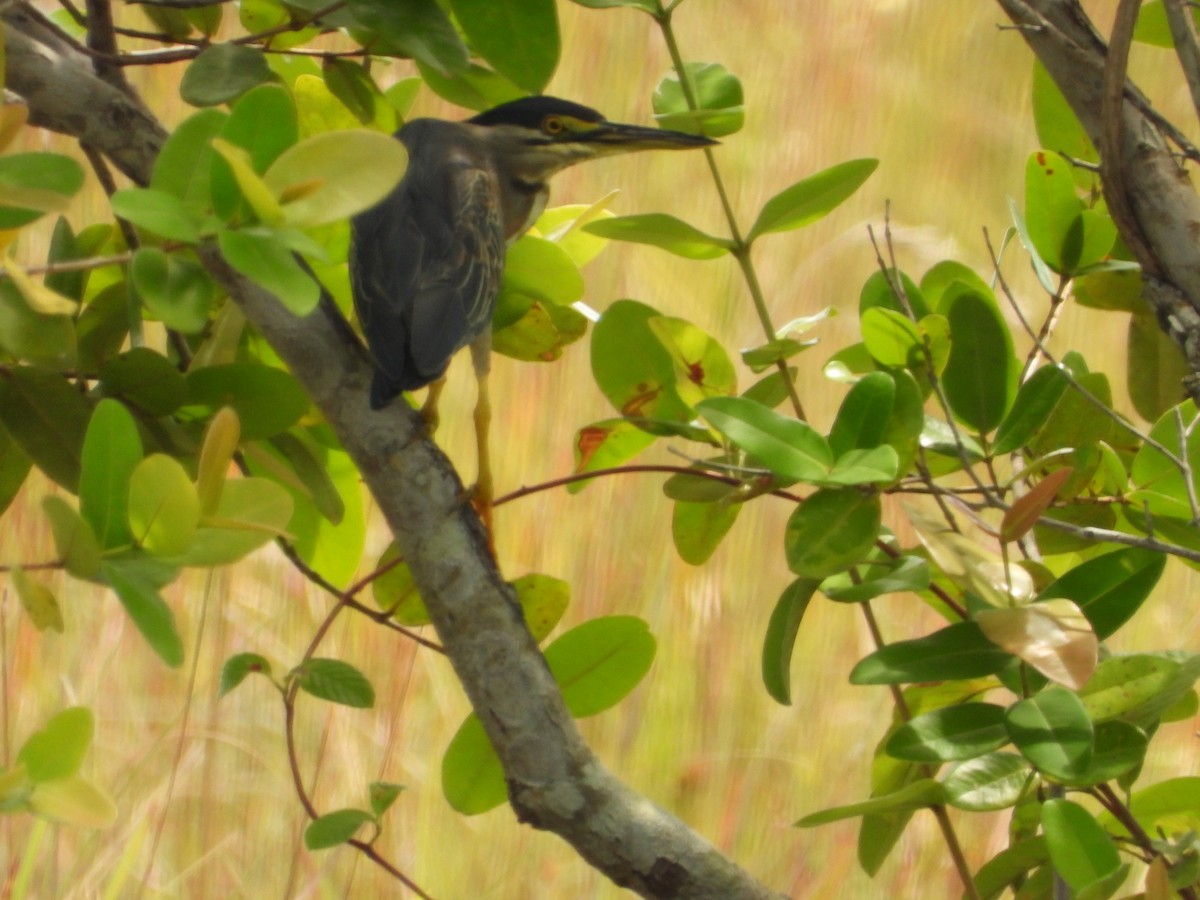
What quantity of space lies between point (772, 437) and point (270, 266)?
0.22 m

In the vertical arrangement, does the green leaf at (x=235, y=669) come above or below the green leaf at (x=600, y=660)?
above

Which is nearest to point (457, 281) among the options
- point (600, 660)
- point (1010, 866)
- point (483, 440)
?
point (483, 440)

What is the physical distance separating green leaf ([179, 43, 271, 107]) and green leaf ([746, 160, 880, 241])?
26cm

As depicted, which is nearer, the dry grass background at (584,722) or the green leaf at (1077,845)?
the green leaf at (1077,845)

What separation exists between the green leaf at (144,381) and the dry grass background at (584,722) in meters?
0.88

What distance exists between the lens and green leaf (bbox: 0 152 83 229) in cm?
38

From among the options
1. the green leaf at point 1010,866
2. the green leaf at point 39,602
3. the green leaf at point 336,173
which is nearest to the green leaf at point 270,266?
the green leaf at point 336,173

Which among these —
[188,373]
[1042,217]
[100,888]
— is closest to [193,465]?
[188,373]

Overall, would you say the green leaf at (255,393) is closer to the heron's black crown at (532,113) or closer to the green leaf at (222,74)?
the green leaf at (222,74)

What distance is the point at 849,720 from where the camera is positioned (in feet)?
5.69

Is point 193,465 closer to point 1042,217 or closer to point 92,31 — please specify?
point 92,31

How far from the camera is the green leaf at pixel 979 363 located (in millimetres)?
599

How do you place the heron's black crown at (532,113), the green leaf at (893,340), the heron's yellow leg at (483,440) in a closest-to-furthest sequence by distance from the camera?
the green leaf at (893,340) < the heron's yellow leg at (483,440) < the heron's black crown at (532,113)

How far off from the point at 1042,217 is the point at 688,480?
24cm
